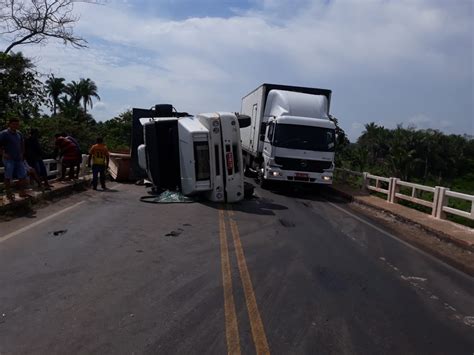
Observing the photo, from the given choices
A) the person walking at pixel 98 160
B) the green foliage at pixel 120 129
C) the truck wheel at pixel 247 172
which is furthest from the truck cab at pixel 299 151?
the green foliage at pixel 120 129

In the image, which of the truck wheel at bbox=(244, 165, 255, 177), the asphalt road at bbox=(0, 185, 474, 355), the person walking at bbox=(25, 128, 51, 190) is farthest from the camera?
the truck wheel at bbox=(244, 165, 255, 177)

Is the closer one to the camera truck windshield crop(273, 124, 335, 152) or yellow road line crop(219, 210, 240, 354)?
yellow road line crop(219, 210, 240, 354)

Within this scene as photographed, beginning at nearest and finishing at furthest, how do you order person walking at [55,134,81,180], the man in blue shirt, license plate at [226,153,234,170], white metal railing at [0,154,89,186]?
the man in blue shirt
license plate at [226,153,234,170]
white metal railing at [0,154,89,186]
person walking at [55,134,81,180]

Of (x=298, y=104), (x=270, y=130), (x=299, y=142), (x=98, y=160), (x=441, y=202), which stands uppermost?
(x=298, y=104)

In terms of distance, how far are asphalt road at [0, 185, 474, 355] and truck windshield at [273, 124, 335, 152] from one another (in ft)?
23.1

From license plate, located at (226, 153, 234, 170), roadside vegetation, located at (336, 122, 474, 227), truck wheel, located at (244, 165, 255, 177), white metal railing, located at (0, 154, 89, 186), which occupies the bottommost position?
roadside vegetation, located at (336, 122, 474, 227)

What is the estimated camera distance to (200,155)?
1279 cm

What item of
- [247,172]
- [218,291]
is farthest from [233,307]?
[247,172]

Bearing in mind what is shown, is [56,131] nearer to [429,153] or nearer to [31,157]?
[31,157]

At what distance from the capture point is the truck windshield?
16703 millimetres

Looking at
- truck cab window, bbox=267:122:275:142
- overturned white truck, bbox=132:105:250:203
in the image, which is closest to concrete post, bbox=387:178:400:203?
truck cab window, bbox=267:122:275:142

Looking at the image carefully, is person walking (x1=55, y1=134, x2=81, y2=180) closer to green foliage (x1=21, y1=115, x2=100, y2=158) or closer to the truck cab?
the truck cab

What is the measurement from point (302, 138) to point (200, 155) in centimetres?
519

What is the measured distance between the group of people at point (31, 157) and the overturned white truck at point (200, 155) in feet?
8.11
